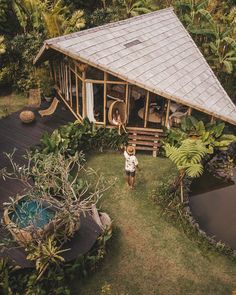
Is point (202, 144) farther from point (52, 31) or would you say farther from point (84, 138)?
point (52, 31)

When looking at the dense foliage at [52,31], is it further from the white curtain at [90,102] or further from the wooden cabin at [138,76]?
the white curtain at [90,102]

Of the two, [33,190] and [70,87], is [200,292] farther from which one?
[70,87]

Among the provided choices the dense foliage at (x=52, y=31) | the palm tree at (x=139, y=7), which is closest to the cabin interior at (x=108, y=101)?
the dense foliage at (x=52, y=31)

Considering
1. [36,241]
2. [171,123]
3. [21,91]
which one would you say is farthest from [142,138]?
[21,91]

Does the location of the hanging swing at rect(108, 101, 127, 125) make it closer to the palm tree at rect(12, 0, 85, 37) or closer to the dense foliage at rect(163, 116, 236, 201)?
the dense foliage at rect(163, 116, 236, 201)

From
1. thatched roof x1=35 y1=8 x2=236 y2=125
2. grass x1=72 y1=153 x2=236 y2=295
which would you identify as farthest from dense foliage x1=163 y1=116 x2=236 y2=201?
grass x1=72 y1=153 x2=236 y2=295
